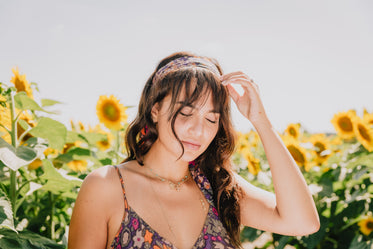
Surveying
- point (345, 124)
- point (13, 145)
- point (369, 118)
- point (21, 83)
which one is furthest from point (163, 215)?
point (345, 124)

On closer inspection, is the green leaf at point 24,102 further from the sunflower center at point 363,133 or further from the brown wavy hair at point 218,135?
the sunflower center at point 363,133

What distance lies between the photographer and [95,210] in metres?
1.33

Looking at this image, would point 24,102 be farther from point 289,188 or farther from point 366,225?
point 366,225

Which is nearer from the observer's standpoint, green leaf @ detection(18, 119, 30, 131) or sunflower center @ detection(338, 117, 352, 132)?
green leaf @ detection(18, 119, 30, 131)

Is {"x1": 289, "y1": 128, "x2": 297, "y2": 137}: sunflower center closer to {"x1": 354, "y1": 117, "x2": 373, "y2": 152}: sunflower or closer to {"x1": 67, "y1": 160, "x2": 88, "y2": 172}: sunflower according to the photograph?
{"x1": 354, "y1": 117, "x2": 373, "y2": 152}: sunflower

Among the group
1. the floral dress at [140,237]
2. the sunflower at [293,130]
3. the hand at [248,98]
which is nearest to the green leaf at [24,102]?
the floral dress at [140,237]

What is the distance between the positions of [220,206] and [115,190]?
0.54 metres

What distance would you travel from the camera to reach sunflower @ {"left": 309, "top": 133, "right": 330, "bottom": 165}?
9.78 ft

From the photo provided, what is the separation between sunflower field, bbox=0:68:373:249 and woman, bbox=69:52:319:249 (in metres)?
0.24

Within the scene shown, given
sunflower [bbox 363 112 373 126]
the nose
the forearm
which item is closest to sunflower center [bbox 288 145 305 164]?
sunflower [bbox 363 112 373 126]

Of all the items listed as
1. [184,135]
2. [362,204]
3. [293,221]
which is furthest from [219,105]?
[362,204]

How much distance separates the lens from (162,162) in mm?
1628

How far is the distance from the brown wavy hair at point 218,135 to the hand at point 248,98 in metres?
0.06

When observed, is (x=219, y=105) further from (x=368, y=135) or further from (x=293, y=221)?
(x=368, y=135)
